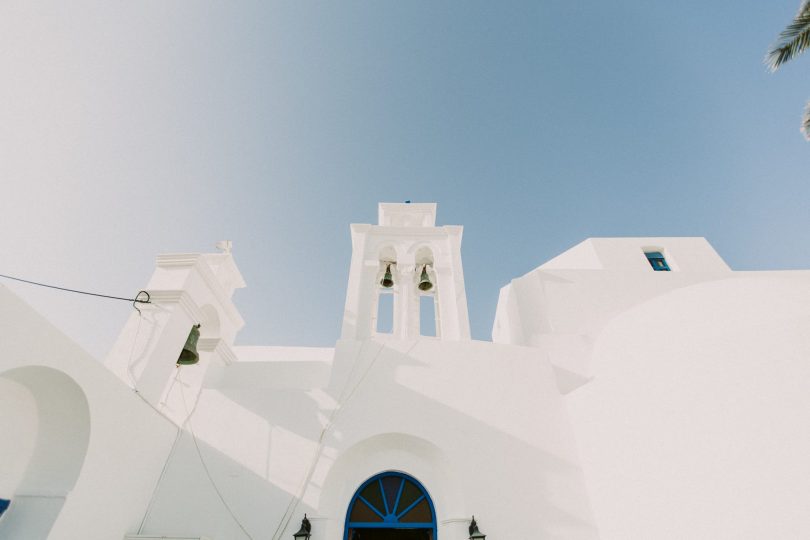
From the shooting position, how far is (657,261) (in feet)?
33.6

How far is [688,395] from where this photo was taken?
4438 mm

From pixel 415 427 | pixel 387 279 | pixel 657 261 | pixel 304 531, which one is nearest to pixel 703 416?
pixel 415 427

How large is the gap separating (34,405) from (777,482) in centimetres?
784

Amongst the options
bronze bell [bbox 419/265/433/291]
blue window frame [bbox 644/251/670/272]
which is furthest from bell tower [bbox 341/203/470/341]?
blue window frame [bbox 644/251/670/272]

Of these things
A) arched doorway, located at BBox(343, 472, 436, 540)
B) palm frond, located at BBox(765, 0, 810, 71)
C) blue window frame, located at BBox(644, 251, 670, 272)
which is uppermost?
palm frond, located at BBox(765, 0, 810, 71)

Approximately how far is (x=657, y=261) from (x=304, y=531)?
10562 mm

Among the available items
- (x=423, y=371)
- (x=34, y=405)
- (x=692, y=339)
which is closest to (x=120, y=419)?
(x=34, y=405)

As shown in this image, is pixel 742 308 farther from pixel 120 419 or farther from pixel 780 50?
pixel 120 419

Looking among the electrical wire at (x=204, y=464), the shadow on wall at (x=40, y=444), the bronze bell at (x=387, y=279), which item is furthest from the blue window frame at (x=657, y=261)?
the shadow on wall at (x=40, y=444)

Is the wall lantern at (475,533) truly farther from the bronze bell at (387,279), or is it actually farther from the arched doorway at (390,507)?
the bronze bell at (387,279)

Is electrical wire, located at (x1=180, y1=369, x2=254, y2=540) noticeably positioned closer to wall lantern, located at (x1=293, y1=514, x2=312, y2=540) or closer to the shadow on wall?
wall lantern, located at (x1=293, y1=514, x2=312, y2=540)

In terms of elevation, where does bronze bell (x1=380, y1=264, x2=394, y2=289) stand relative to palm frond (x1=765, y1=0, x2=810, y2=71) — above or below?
below

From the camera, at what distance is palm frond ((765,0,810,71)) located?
6934mm

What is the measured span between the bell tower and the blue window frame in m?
5.66
